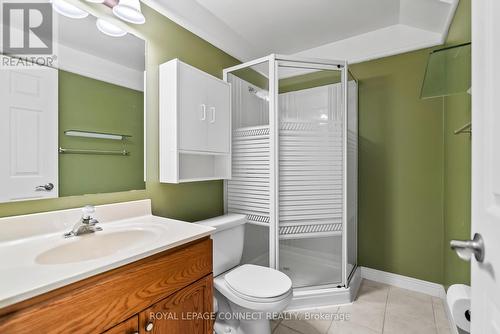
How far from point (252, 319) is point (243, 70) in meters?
1.92

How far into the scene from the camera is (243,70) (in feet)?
7.00

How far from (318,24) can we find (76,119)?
216 centimetres

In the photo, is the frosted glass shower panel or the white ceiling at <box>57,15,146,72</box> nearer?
the white ceiling at <box>57,15,146,72</box>

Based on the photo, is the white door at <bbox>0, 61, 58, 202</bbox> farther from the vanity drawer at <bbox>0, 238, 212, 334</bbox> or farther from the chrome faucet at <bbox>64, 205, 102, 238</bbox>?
the vanity drawer at <bbox>0, 238, 212, 334</bbox>

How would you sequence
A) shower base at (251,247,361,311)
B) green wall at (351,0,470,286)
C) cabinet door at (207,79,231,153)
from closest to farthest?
1. cabinet door at (207,79,231,153)
2. shower base at (251,247,361,311)
3. green wall at (351,0,470,286)

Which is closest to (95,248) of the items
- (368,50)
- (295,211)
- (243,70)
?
(295,211)

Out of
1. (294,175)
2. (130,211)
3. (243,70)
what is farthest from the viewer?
(243,70)

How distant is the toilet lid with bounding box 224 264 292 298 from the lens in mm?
1401

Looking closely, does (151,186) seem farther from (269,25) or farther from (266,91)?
(269,25)

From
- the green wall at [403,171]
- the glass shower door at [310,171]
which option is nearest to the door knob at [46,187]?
the glass shower door at [310,171]

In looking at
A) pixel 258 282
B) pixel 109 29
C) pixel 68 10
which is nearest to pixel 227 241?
pixel 258 282
